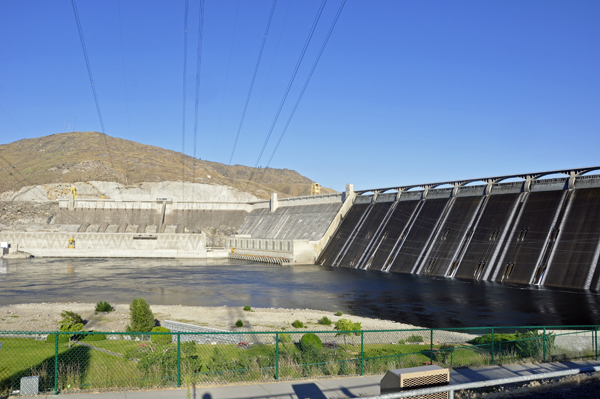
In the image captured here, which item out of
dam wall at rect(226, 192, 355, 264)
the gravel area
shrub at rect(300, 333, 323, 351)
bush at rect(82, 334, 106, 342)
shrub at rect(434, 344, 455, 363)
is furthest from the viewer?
dam wall at rect(226, 192, 355, 264)

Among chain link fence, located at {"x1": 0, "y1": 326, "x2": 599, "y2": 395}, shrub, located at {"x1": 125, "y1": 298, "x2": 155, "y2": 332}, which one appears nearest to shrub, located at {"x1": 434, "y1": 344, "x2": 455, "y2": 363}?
chain link fence, located at {"x1": 0, "y1": 326, "x2": 599, "y2": 395}

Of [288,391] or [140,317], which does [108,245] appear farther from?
[288,391]

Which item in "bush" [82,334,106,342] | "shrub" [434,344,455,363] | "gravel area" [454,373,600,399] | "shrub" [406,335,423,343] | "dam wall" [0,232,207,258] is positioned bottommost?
"shrub" [406,335,423,343]

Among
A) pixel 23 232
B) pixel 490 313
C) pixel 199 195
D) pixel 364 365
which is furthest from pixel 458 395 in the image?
pixel 199 195

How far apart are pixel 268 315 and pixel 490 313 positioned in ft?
50.5

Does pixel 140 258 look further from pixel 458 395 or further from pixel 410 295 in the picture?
pixel 458 395

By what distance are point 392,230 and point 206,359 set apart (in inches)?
2121

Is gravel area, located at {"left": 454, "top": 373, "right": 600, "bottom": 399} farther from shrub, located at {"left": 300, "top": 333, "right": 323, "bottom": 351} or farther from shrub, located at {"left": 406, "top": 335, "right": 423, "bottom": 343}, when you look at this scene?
shrub, located at {"left": 406, "top": 335, "right": 423, "bottom": 343}

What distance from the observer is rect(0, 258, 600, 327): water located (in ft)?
108

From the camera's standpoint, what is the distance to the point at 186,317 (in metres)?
30.7

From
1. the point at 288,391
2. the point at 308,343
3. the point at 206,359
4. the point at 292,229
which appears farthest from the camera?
the point at 292,229

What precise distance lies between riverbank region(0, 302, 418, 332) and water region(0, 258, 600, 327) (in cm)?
332

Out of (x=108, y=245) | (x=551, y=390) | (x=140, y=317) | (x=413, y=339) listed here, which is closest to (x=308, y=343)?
(x=551, y=390)

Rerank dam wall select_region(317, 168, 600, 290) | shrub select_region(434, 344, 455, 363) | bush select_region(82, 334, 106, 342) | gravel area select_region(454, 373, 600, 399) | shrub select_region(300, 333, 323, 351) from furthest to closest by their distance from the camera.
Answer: dam wall select_region(317, 168, 600, 290)
bush select_region(82, 334, 106, 342)
shrub select_region(300, 333, 323, 351)
shrub select_region(434, 344, 455, 363)
gravel area select_region(454, 373, 600, 399)
